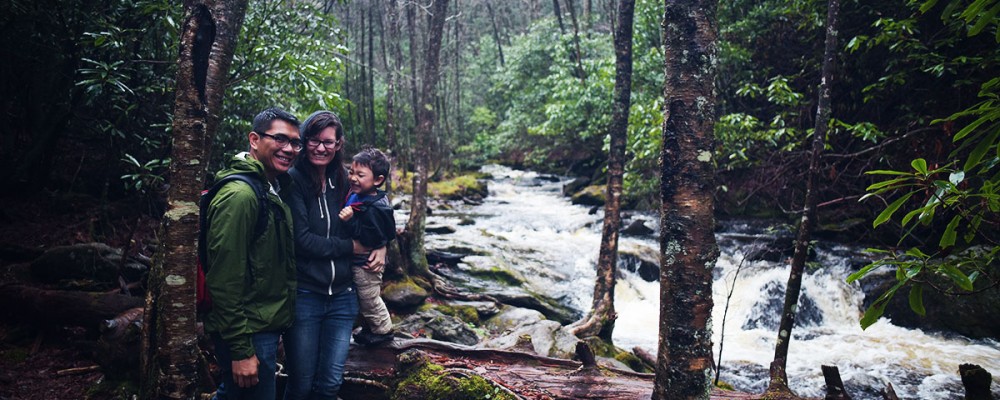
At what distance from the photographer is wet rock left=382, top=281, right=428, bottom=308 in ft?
23.7

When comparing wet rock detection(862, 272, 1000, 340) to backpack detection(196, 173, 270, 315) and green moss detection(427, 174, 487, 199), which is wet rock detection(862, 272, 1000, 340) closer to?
backpack detection(196, 173, 270, 315)

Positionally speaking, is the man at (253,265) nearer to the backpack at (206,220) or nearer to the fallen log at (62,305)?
the backpack at (206,220)

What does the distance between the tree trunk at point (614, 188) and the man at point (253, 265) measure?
188 inches

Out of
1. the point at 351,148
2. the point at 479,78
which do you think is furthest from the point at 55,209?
the point at 479,78

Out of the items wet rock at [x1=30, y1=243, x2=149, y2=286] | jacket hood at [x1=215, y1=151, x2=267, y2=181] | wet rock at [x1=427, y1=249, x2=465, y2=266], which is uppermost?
jacket hood at [x1=215, y1=151, x2=267, y2=181]

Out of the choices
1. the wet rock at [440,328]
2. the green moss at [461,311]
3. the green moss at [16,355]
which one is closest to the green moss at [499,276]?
the green moss at [461,311]

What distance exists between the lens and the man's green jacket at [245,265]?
2.59 m

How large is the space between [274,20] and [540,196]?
14547 mm

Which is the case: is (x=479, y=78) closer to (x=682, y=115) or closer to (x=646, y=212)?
(x=646, y=212)

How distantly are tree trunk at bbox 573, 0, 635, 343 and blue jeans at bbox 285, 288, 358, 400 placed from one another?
4.16m

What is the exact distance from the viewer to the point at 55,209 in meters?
7.77

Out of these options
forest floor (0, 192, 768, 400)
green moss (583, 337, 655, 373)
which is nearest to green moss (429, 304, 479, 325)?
green moss (583, 337, 655, 373)

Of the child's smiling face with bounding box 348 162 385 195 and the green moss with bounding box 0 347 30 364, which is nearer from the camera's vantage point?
the child's smiling face with bounding box 348 162 385 195

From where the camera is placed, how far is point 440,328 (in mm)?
6422
